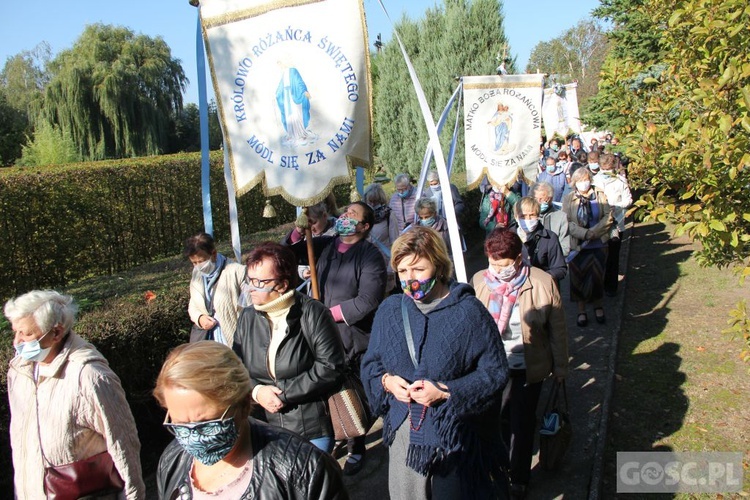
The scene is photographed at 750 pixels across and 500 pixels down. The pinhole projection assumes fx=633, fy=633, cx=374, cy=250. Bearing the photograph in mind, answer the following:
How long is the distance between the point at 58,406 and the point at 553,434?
3.11m

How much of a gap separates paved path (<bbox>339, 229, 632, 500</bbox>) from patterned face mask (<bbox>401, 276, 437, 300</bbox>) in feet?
6.71

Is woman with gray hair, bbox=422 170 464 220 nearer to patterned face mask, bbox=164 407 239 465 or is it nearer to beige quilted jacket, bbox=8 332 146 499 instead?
beige quilted jacket, bbox=8 332 146 499

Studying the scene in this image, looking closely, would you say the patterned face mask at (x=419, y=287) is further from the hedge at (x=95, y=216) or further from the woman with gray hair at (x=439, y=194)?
the hedge at (x=95, y=216)

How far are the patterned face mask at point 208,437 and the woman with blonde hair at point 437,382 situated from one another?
1.01 m

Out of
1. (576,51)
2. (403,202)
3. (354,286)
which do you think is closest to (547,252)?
(354,286)

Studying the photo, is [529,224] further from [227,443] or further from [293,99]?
[227,443]

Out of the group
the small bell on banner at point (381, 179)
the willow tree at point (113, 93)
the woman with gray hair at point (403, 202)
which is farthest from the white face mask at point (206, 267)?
the willow tree at point (113, 93)

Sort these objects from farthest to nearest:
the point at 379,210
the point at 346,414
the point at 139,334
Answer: the point at 379,210 → the point at 139,334 → the point at 346,414

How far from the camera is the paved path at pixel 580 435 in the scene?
437cm

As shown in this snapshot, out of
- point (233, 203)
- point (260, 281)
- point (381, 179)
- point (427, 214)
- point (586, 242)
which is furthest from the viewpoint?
point (381, 179)

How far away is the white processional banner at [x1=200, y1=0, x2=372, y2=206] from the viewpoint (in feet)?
14.3

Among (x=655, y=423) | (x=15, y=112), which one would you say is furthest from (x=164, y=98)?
(x=655, y=423)

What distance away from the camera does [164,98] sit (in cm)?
2583

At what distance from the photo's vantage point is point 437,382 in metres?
2.84
